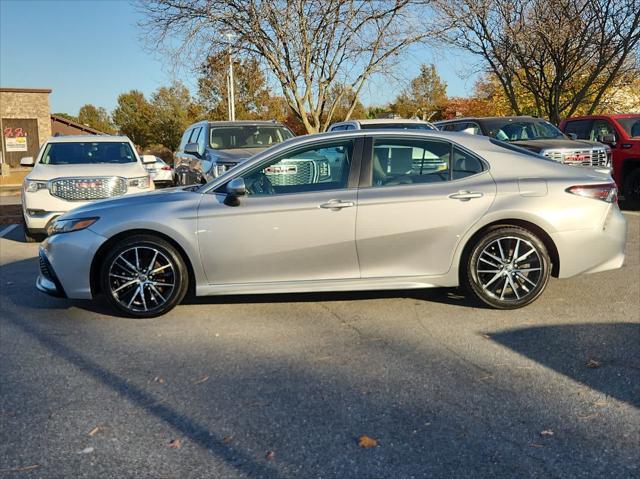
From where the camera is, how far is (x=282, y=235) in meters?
5.43

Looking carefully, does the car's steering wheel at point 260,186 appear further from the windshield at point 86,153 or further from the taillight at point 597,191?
the windshield at point 86,153

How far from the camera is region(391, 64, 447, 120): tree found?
5716cm

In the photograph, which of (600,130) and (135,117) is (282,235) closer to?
(600,130)

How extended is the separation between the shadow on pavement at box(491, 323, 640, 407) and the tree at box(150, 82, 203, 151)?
4594cm

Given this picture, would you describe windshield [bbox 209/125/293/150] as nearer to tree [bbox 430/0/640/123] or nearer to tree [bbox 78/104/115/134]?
tree [bbox 430/0/640/123]

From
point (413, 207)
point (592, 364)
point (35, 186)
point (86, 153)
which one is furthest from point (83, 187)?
point (592, 364)

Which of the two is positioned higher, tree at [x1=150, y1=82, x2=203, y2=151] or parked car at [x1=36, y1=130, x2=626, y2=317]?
tree at [x1=150, y1=82, x2=203, y2=151]

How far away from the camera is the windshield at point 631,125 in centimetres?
1339

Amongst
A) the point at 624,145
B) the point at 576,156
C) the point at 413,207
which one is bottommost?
the point at 413,207

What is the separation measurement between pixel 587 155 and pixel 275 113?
105 feet

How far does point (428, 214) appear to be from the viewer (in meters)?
5.47

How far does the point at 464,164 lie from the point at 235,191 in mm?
2028

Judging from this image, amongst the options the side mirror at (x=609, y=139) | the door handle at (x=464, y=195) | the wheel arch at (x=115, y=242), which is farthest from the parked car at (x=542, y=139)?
the wheel arch at (x=115, y=242)

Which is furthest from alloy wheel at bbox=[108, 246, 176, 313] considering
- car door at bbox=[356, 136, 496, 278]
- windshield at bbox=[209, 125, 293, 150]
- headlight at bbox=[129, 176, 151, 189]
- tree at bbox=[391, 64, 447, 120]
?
tree at bbox=[391, 64, 447, 120]
